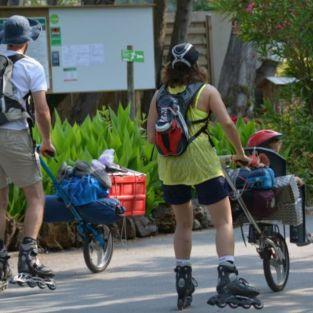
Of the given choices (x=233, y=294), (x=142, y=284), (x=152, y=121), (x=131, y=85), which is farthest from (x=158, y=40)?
(x=233, y=294)

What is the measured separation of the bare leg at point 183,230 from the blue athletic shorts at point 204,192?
7cm

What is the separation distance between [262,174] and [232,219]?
382mm

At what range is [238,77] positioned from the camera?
19.2 m

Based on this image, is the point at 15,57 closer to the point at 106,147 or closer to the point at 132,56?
the point at 106,147

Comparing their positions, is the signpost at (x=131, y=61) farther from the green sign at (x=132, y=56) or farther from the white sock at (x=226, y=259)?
the white sock at (x=226, y=259)

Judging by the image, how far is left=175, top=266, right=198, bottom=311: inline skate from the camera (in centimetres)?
773

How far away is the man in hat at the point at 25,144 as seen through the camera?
8523mm

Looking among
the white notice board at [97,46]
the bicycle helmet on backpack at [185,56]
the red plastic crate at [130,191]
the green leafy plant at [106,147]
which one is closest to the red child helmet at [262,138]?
the bicycle helmet on backpack at [185,56]

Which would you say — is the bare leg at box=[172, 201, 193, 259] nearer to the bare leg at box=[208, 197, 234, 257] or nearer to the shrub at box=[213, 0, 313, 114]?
the bare leg at box=[208, 197, 234, 257]

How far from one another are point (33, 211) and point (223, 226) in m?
1.67

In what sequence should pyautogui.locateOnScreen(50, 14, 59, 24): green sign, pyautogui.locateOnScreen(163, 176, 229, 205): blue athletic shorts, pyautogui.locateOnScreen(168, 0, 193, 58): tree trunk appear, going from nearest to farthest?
pyautogui.locateOnScreen(163, 176, 229, 205): blue athletic shorts < pyautogui.locateOnScreen(50, 14, 59, 24): green sign < pyautogui.locateOnScreen(168, 0, 193, 58): tree trunk

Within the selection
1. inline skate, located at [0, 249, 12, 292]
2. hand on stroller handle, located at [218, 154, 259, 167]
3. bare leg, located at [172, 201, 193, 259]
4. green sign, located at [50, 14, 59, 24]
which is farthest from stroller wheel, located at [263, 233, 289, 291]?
green sign, located at [50, 14, 59, 24]

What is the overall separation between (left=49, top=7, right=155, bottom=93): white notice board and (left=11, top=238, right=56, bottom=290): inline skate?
17.7 ft

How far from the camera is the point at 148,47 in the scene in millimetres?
14570
